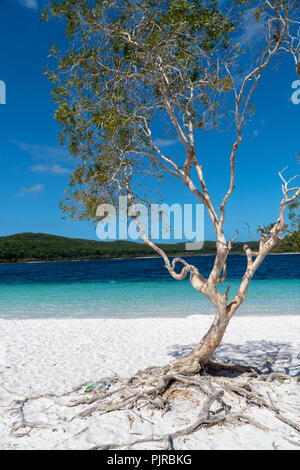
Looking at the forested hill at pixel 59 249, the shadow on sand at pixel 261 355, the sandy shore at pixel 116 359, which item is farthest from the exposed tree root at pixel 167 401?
the forested hill at pixel 59 249

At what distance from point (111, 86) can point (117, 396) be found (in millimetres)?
6295

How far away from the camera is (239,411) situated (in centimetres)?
509

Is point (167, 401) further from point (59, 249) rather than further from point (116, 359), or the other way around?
point (59, 249)

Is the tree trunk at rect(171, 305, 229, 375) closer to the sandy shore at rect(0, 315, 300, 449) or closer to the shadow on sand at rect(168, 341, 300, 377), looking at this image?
the sandy shore at rect(0, 315, 300, 449)

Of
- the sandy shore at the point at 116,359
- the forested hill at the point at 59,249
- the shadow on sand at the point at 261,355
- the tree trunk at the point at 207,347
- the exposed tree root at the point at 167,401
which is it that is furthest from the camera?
the forested hill at the point at 59,249

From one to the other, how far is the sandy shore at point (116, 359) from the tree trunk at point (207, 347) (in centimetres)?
115

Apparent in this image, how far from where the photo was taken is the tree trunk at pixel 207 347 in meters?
6.22

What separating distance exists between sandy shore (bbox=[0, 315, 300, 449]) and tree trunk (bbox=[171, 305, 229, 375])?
1149 mm

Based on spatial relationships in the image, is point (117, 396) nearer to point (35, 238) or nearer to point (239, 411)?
point (239, 411)

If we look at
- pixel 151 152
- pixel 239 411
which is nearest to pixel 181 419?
pixel 239 411

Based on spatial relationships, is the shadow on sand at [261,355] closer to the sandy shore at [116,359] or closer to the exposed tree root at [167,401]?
the sandy shore at [116,359]

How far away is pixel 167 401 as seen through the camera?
17.7ft

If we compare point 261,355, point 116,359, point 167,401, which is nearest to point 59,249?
point 116,359

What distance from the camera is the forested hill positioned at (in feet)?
331
